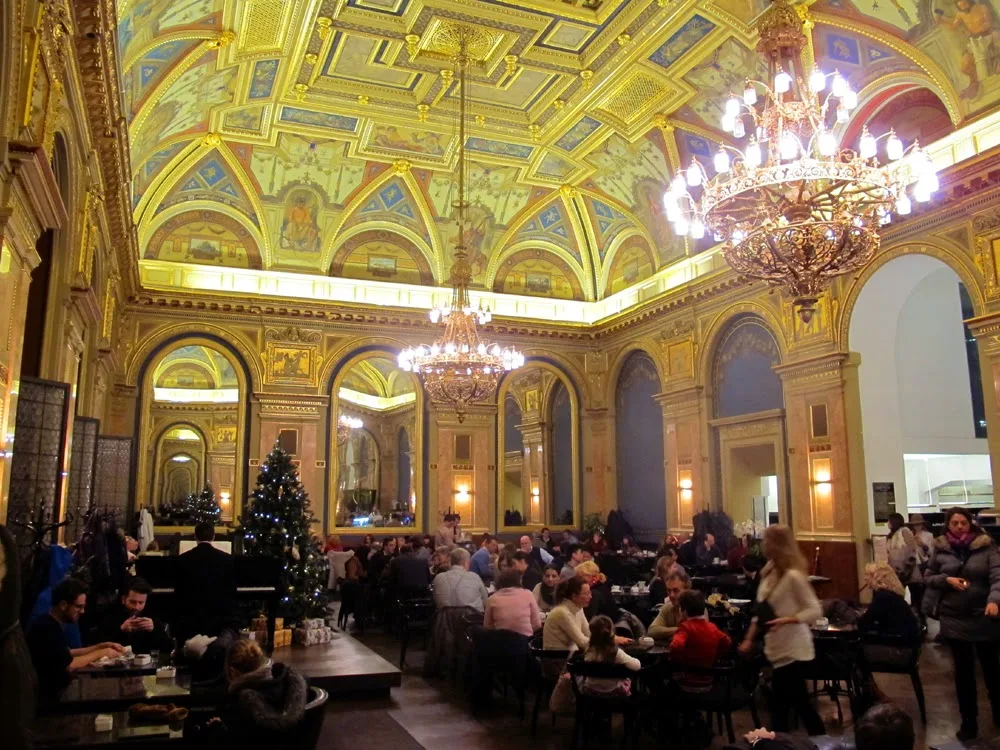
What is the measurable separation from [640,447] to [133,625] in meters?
14.5

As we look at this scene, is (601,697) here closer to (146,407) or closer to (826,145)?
(826,145)

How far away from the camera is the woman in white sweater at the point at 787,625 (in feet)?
15.3

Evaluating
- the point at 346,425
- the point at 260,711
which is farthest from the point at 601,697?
the point at 346,425

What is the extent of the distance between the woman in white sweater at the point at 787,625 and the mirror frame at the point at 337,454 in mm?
14040

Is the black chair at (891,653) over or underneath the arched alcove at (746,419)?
underneath

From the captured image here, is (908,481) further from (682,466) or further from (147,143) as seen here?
(147,143)

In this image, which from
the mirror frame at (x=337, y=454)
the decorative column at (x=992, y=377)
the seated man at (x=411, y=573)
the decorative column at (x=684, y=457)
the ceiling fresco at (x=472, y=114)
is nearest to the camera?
the seated man at (x=411, y=573)

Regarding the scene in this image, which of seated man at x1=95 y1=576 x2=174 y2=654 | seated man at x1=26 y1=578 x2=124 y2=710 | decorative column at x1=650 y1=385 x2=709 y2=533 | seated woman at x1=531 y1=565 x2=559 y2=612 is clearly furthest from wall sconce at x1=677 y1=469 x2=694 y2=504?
seated man at x1=26 y1=578 x2=124 y2=710

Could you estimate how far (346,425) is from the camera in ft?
96.4

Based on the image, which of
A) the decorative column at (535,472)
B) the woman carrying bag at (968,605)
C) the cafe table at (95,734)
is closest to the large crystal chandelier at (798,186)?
the woman carrying bag at (968,605)

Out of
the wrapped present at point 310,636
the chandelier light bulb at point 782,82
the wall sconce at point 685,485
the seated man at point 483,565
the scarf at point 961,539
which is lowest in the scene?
the wrapped present at point 310,636

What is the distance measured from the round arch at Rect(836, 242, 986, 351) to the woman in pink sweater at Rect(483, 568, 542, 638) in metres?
7.58

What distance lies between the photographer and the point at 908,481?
15773mm

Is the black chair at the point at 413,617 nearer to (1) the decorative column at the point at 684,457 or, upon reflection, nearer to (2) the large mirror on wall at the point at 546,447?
(1) the decorative column at the point at 684,457
